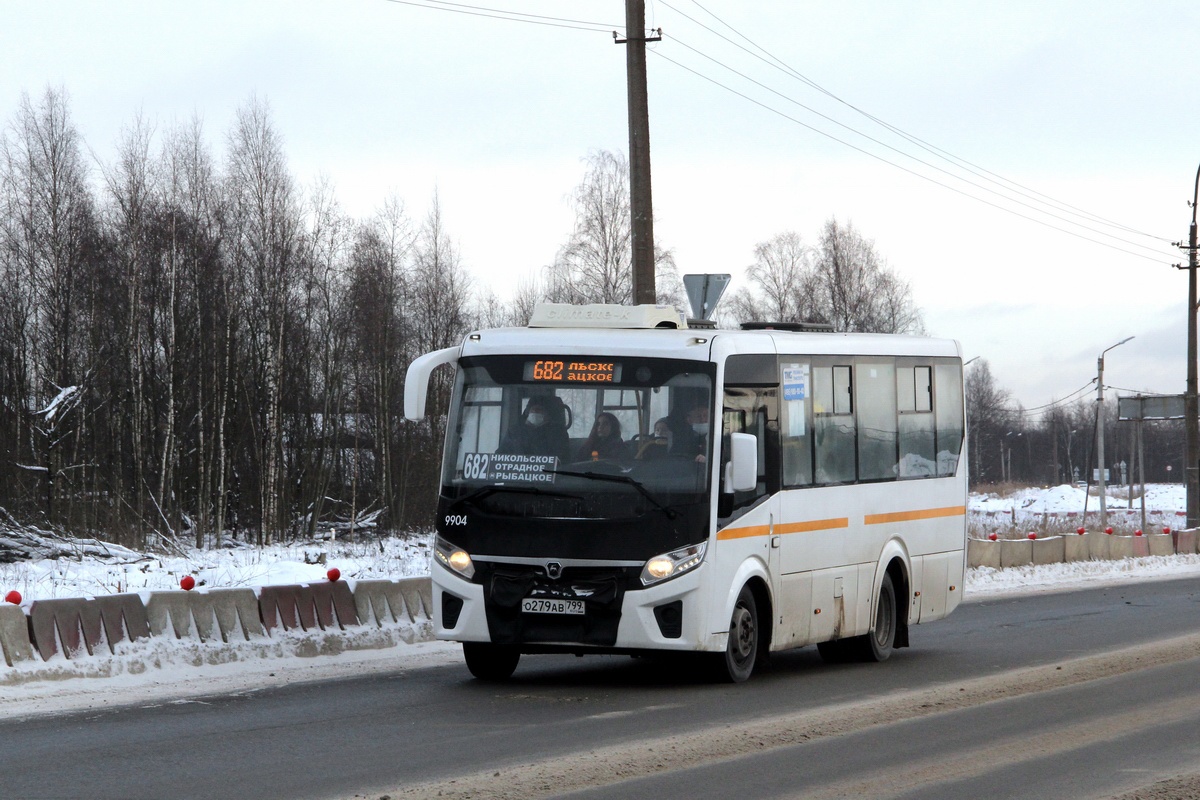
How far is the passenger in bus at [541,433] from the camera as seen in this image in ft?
38.0

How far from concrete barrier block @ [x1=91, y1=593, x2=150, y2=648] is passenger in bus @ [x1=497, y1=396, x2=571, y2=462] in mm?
3559

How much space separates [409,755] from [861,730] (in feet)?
10.2

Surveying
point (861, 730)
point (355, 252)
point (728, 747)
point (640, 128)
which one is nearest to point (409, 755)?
point (728, 747)

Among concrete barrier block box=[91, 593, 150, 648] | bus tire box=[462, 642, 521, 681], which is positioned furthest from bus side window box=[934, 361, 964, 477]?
concrete barrier block box=[91, 593, 150, 648]

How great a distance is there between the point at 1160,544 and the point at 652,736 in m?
29.3

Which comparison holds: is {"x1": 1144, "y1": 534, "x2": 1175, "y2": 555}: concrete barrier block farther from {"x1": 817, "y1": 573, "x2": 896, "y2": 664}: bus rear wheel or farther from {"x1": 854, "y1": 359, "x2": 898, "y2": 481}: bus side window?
{"x1": 854, "y1": 359, "x2": 898, "y2": 481}: bus side window

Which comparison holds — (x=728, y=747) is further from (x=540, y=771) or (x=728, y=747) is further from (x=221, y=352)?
(x=221, y=352)

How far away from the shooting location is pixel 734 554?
457 inches

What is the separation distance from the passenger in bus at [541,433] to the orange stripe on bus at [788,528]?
4.69 ft

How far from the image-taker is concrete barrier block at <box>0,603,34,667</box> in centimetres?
1150

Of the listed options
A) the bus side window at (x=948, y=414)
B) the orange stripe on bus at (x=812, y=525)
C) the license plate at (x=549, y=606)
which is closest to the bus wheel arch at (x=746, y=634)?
the orange stripe on bus at (x=812, y=525)

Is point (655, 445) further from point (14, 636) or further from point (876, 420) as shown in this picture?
point (14, 636)

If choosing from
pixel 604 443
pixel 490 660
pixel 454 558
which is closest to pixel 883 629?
pixel 490 660

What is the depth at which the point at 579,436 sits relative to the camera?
11594mm
